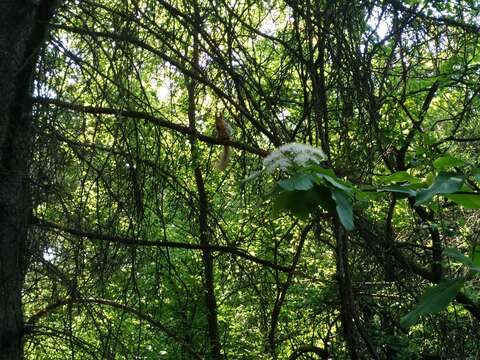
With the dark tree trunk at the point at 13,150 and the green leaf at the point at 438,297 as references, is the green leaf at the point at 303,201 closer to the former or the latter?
the green leaf at the point at 438,297

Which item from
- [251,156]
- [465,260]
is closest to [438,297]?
[465,260]

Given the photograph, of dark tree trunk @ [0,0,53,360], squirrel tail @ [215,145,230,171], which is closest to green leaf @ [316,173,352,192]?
dark tree trunk @ [0,0,53,360]

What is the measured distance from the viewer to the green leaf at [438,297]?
802mm

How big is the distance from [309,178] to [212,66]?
90.3 inches

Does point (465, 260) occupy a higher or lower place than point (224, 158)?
lower

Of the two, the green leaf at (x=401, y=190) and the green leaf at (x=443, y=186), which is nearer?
the green leaf at (x=443, y=186)

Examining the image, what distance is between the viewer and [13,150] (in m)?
2.76

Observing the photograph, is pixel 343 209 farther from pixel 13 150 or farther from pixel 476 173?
pixel 13 150

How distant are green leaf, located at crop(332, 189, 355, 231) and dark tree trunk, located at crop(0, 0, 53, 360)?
198 cm

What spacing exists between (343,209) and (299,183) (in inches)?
2.9

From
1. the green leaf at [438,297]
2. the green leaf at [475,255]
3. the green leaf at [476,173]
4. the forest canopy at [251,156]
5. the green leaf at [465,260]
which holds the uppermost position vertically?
the forest canopy at [251,156]

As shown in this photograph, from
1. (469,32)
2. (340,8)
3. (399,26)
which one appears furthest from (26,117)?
(469,32)

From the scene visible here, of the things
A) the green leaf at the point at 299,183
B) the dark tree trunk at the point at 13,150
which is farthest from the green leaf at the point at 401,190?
the dark tree trunk at the point at 13,150

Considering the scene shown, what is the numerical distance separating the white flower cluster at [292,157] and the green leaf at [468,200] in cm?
22
